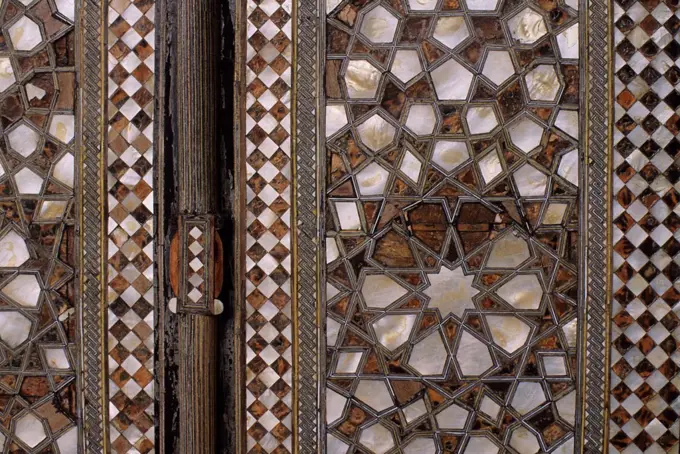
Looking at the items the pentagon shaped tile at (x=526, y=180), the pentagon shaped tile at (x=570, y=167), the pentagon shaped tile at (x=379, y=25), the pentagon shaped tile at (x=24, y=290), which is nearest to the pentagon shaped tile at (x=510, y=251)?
the pentagon shaped tile at (x=526, y=180)

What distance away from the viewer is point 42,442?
2.33 m

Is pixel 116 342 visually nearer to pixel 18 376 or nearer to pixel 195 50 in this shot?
pixel 18 376

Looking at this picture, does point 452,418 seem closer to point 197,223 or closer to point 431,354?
point 431,354

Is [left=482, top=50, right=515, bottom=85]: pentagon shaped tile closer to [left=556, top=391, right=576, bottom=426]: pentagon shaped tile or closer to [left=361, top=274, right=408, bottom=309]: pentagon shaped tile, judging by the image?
[left=361, top=274, right=408, bottom=309]: pentagon shaped tile

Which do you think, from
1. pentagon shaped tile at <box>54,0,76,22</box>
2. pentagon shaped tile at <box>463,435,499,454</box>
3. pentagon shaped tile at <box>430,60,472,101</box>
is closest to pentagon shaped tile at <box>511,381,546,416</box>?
pentagon shaped tile at <box>463,435,499,454</box>

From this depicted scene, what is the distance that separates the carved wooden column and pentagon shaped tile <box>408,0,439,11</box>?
2.77ft

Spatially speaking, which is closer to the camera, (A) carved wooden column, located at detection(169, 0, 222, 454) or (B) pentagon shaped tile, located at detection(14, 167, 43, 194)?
(A) carved wooden column, located at detection(169, 0, 222, 454)

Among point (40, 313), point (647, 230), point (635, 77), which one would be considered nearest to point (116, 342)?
point (40, 313)

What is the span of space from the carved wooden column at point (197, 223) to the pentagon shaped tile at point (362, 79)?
1.91 feet

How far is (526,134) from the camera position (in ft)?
7.32

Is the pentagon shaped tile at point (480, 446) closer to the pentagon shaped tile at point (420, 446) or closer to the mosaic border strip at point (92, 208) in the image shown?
the pentagon shaped tile at point (420, 446)

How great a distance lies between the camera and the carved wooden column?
2.19m

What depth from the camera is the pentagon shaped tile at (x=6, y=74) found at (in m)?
2.28

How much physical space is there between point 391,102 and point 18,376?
206 centimetres
